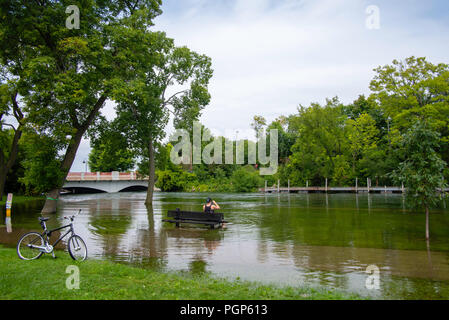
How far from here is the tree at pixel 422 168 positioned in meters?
13.3

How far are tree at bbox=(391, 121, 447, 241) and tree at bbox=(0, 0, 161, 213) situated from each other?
54.7 ft

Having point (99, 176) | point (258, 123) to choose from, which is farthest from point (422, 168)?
point (258, 123)

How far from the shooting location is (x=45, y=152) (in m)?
22.8

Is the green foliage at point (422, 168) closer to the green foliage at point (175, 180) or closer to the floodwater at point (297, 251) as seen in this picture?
the floodwater at point (297, 251)

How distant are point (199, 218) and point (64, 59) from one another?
13488 millimetres

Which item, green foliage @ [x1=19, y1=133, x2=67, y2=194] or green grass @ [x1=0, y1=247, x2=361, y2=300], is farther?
A: green foliage @ [x1=19, y1=133, x2=67, y2=194]

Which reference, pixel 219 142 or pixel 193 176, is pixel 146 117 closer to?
pixel 193 176

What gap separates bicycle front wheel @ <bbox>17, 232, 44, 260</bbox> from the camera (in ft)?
31.3

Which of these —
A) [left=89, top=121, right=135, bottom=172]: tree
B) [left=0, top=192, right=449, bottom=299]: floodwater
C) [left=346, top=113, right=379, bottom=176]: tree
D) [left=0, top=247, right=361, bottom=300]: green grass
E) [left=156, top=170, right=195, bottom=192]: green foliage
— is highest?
[left=346, top=113, right=379, bottom=176]: tree

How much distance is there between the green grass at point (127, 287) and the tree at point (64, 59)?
13661 millimetres

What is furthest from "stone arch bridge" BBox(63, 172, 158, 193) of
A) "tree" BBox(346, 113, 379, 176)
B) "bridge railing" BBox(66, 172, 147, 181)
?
"tree" BBox(346, 113, 379, 176)

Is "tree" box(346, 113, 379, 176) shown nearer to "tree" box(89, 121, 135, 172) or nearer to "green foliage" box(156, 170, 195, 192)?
"green foliage" box(156, 170, 195, 192)

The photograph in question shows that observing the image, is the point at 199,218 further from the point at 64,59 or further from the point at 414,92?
the point at 414,92

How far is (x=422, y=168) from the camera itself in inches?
530
